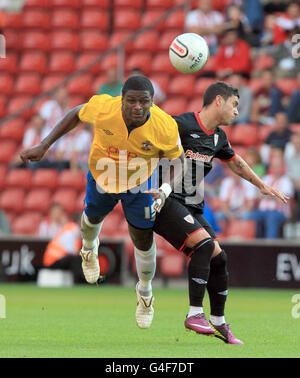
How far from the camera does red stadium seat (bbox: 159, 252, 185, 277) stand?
52.2ft

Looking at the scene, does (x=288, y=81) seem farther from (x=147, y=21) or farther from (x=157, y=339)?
(x=157, y=339)

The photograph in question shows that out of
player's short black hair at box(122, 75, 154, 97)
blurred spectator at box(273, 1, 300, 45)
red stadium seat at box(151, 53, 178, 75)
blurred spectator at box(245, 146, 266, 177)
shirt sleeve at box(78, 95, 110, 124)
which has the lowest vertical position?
blurred spectator at box(245, 146, 266, 177)

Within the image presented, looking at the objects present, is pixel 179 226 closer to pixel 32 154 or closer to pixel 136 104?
pixel 136 104

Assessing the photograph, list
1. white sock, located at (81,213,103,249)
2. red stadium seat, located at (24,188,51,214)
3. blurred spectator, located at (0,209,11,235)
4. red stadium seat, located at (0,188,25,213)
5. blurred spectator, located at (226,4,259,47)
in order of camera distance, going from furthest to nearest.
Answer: red stadium seat, located at (0,188,25,213) < red stadium seat, located at (24,188,51,214) < blurred spectator, located at (226,4,259,47) < blurred spectator, located at (0,209,11,235) < white sock, located at (81,213,103,249)

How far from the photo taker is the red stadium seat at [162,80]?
19.1 metres

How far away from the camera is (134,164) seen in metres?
8.15

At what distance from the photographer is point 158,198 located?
7.58m

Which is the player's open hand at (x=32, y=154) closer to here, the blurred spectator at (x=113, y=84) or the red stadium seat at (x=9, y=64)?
the blurred spectator at (x=113, y=84)

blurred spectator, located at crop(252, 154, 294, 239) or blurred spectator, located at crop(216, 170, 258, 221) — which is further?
blurred spectator, located at crop(216, 170, 258, 221)

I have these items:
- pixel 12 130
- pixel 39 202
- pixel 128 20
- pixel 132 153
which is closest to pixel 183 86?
pixel 128 20

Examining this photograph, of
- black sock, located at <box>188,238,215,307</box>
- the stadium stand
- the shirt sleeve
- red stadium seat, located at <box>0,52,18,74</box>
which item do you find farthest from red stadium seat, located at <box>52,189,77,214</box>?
black sock, located at <box>188,238,215,307</box>

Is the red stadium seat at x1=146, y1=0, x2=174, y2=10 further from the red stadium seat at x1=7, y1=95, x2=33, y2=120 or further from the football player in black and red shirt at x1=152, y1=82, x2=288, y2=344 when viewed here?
the football player in black and red shirt at x1=152, y1=82, x2=288, y2=344

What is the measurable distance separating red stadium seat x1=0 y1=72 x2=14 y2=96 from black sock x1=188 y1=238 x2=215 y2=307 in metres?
14.1
